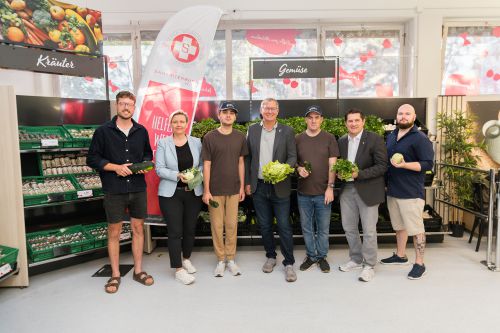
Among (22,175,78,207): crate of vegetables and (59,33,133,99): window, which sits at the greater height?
(59,33,133,99): window

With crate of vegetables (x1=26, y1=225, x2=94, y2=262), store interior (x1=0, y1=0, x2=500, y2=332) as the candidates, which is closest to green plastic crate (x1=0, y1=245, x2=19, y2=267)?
store interior (x1=0, y1=0, x2=500, y2=332)

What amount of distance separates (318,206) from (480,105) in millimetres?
3812

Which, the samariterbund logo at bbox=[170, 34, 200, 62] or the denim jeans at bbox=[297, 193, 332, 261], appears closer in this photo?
the denim jeans at bbox=[297, 193, 332, 261]

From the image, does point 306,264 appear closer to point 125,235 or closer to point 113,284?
point 113,284

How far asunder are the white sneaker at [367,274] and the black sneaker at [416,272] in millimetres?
401

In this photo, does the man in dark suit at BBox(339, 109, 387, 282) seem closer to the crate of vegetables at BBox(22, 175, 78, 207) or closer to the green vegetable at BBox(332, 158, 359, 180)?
the green vegetable at BBox(332, 158, 359, 180)

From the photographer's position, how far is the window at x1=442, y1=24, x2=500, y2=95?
249 inches

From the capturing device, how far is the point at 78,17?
→ 442cm

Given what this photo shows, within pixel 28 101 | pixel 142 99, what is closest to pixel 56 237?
pixel 28 101

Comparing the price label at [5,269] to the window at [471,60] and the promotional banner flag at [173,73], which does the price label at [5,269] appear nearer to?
the promotional banner flag at [173,73]

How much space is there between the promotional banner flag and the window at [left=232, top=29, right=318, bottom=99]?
1.77m

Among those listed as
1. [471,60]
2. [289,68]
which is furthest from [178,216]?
[471,60]

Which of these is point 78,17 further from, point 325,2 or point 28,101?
point 325,2

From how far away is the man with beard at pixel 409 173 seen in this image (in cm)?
380
